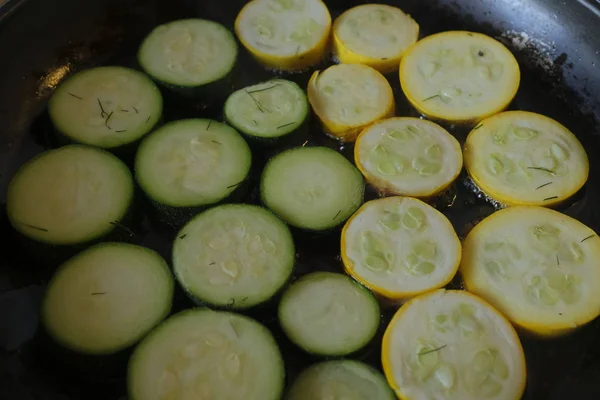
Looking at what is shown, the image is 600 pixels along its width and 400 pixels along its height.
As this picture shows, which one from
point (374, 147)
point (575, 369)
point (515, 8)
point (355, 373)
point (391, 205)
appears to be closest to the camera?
point (355, 373)

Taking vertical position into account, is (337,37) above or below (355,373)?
above

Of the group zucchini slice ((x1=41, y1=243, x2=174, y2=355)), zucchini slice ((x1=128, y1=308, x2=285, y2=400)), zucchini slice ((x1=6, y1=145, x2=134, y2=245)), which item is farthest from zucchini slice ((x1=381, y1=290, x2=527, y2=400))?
zucchini slice ((x1=6, y1=145, x2=134, y2=245))

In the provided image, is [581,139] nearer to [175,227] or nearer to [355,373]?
[355,373]

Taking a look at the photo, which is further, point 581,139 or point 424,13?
point 424,13

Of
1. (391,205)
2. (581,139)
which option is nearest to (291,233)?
(391,205)

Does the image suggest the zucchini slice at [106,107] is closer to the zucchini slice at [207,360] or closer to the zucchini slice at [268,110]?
the zucchini slice at [268,110]

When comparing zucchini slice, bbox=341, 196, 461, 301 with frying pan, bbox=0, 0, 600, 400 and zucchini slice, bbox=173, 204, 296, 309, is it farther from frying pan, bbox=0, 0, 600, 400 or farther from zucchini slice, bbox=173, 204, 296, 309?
zucchini slice, bbox=173, 204, 296, 309

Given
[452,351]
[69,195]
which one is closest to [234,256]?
[69,195]
